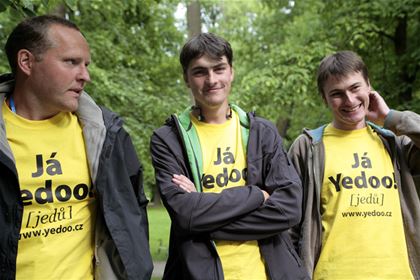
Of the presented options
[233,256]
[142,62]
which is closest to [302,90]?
[142,62]

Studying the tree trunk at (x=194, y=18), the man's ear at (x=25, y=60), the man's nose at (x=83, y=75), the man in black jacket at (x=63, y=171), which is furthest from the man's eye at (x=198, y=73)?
the tree trunk at (x=194, y=18)

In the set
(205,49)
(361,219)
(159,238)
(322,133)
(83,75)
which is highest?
(205,49)

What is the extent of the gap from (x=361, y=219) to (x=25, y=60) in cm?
218

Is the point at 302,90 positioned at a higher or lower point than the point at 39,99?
higher

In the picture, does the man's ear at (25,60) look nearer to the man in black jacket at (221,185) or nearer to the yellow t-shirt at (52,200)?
the yellow t-shirt at (52,200)

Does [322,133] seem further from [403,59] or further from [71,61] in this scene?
[403,59]

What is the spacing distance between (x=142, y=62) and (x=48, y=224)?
9.42 m

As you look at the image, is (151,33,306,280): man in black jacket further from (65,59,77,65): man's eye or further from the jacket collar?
(65,59,77,65): man's eye

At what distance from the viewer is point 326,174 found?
11.5 feet

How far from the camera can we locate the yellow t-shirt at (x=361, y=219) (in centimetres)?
331

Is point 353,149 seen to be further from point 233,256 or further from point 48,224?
point 48,224

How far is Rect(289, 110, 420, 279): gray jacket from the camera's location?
343cm

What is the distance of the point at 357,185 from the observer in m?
3.42

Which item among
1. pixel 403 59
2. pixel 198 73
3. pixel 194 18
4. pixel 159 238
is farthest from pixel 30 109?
pixel 159 238
